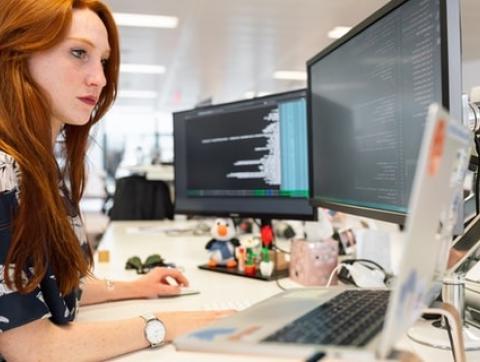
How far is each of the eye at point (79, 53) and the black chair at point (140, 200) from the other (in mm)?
2116

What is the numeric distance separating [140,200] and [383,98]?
7.74ft

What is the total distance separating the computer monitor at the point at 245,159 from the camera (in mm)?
1290

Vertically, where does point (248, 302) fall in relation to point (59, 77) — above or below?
below

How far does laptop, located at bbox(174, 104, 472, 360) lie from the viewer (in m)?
0.35

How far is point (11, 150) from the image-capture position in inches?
29.1

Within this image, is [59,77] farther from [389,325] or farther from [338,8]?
[338,8]

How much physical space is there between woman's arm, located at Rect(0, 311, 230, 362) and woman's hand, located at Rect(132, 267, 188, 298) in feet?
0.99

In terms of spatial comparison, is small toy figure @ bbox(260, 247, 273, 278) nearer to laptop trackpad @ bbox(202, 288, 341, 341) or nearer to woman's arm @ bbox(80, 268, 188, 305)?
woman's arm @ bbox(80, 268, 188, 305)

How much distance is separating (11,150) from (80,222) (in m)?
0.30

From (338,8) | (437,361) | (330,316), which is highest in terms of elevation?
(338,8)

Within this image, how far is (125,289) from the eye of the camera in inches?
42.6

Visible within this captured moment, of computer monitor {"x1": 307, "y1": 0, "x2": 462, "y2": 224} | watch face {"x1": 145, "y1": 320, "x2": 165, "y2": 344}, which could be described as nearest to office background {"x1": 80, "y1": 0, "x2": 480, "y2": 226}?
computer monitor {"x1": 307, "y1": 0, "x2": 462, "y2": 224}

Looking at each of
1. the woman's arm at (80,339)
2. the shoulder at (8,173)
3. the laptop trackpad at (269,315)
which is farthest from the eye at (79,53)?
the laptop trackpad at (269,315)

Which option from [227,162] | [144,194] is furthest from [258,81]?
[227,162]
